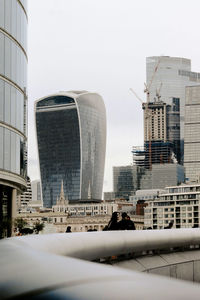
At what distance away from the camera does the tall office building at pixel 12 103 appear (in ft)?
125

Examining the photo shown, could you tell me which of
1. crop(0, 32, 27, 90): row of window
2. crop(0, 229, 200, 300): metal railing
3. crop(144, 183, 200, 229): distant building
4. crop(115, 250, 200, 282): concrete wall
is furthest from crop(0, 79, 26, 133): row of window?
crop(144, 183, 200, 229): distant building

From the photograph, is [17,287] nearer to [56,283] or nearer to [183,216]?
[56,283]

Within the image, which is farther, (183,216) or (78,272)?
(183,216)

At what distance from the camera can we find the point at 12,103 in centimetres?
3978

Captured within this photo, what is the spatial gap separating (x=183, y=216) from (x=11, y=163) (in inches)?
6264

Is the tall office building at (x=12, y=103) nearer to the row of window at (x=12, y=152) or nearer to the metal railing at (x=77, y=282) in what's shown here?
the row of window at (x=12, y=152)

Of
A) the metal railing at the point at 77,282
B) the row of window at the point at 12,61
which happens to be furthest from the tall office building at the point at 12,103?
the metal railing at the point at 77,282

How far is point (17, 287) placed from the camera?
70.2 inches

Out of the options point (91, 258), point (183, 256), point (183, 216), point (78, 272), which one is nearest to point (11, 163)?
point (183, 256)

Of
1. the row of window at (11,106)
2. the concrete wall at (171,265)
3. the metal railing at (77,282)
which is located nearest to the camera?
the metal railing at (77,282)

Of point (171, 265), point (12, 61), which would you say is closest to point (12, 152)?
point (12, 61)

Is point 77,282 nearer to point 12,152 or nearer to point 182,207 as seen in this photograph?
point 12,152

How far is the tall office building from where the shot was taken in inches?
1502

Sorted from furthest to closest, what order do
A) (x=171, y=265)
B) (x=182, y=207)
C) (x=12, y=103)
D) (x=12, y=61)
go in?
(x=182, y=207), (x=12, y=61), (x=12, y=103), (x=171, y=265)
